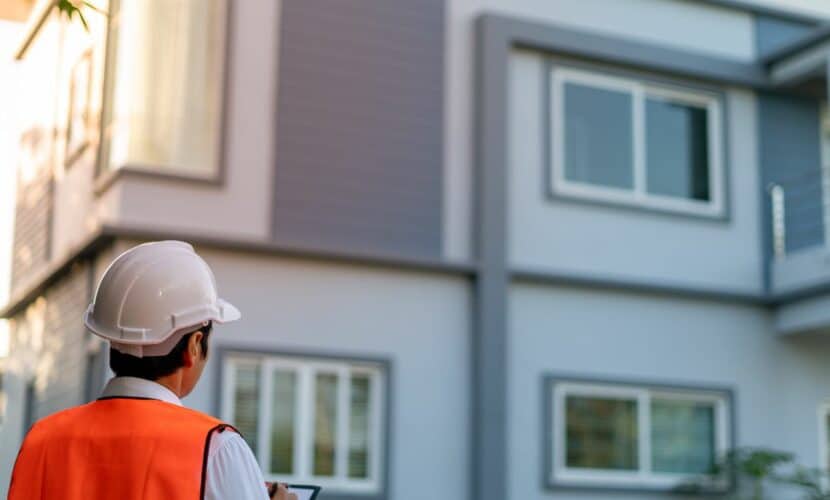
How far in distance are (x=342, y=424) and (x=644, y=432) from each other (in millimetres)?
2822

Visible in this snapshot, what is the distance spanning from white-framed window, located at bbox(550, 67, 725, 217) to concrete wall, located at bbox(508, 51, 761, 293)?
12 centimetres

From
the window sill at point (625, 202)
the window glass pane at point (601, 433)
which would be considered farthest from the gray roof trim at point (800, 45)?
the window glass pane at point (601, 433)

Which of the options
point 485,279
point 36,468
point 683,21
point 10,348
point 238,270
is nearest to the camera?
point 36,468

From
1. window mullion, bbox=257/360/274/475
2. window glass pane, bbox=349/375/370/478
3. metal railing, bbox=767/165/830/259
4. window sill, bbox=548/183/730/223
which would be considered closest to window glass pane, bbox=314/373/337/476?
window glass pane, bbox=349/375/370/478

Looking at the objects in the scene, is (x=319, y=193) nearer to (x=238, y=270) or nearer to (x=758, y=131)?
(x=238, y=270)

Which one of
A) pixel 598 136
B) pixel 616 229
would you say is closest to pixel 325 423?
pixel 616 229

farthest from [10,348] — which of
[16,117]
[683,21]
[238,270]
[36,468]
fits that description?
[36,468]

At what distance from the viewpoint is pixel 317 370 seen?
1147 cm

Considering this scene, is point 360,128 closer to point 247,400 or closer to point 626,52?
point 247,400

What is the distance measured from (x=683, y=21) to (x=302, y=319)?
4.74 m

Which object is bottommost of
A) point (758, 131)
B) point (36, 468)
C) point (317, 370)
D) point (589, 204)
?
point (36, 468)

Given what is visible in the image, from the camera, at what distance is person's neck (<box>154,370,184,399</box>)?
2.58m

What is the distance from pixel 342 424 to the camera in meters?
11.5

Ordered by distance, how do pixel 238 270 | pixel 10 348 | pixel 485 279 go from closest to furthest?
pixel 238 270 < pixel 485 279 < pixel 10 348
